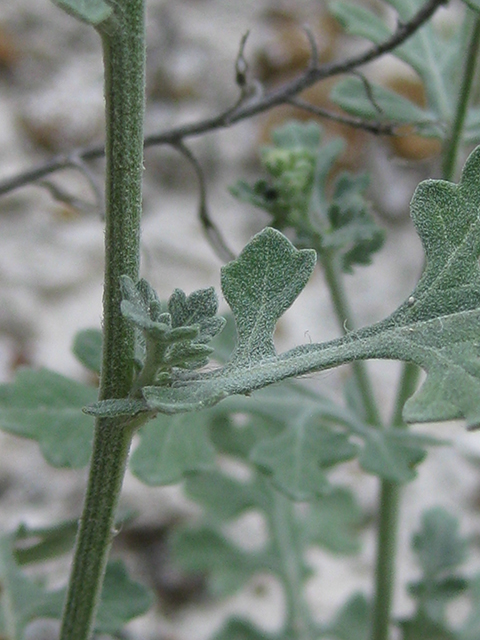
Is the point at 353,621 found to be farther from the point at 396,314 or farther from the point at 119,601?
the point at 396,314

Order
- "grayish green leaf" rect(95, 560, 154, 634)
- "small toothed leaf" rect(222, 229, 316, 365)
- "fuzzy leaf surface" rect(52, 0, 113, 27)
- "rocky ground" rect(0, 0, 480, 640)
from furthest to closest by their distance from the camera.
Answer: "rocky ground" rect(0, 0, 480, 640) < "grayish green leaf" rect(95, 560, 154, 634) < "small toothed leaf" rect(222, 229, 316, 365) < "fuzzy leaf surface" rect(52, 0, 113, 27)

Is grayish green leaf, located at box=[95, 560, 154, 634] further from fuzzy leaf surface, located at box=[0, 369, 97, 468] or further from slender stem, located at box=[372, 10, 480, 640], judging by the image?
slender stem, located at box=[372, 10, 480, 640]

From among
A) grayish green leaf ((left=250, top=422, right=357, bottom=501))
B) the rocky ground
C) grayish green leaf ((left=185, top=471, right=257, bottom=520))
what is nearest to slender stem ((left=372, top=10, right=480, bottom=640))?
grayish green leaf ((left=250, top=422, right=357, bottom=501))

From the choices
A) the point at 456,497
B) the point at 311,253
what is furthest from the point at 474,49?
the point at 456,497

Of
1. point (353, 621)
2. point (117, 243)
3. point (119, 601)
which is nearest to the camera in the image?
point (117, 243)

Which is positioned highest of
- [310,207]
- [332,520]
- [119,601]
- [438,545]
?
[310,207]

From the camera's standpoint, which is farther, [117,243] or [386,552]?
[386,552]

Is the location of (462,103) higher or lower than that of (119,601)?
higher

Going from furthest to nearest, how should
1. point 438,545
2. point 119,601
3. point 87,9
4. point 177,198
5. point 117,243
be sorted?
point 177,198
point 438,545
point 119,601
point 117,243
point 87,9

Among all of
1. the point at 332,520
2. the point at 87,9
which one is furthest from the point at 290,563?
the point at 87,9
